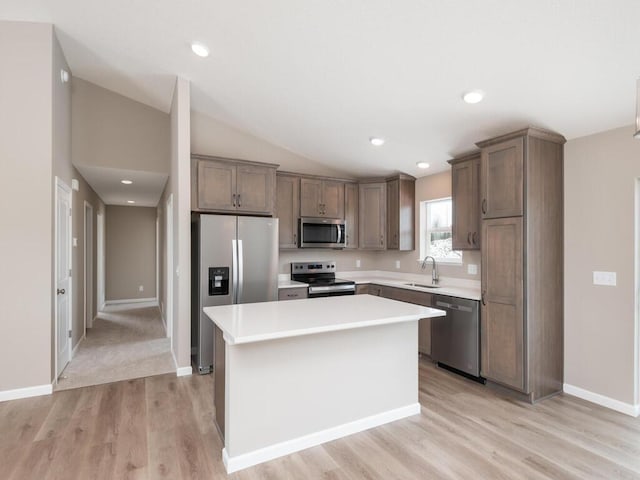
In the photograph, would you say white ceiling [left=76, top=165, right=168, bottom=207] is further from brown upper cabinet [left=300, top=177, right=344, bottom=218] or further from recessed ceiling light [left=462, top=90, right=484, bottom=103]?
recessed ceiling light [left=462, top=90, right=484, bottom=103]

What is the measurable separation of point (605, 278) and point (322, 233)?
10.2 ft

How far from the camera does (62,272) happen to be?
376cm

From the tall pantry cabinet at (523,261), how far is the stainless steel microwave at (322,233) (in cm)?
207

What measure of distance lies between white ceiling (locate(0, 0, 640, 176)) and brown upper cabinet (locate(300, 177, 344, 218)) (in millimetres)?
832

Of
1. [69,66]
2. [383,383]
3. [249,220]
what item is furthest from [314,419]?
[69,66]

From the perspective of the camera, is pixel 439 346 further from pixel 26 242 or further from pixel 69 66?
pixel 69 66

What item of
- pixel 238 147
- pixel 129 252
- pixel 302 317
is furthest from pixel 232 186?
pixel 129 252

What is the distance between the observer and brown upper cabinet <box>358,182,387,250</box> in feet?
16.5

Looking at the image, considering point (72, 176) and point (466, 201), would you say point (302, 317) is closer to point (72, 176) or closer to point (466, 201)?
point (466, 201)

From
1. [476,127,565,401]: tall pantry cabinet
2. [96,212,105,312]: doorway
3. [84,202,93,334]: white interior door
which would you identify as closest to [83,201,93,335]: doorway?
[84,202,93,334]: white interior door

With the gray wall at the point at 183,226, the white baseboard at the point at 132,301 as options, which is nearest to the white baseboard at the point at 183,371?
the gray wall at the point at 183,226

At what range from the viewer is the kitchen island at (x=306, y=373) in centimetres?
210

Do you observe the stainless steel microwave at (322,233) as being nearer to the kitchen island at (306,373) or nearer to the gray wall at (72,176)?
the kitchen island at (306,373)

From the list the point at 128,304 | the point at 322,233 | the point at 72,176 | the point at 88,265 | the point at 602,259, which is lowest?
the point at 128,304
